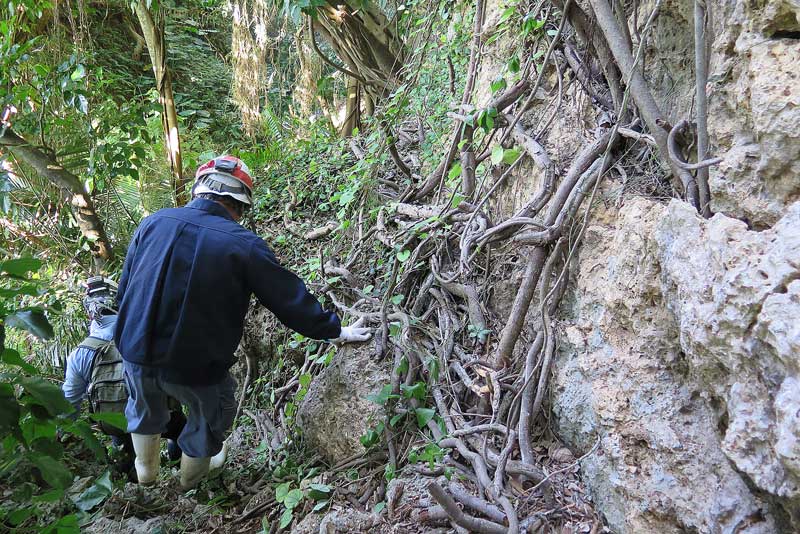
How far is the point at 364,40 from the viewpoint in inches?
213

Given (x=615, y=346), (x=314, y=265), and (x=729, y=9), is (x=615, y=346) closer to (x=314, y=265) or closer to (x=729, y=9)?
(x=729, y=9)

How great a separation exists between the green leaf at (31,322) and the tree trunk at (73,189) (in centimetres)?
345

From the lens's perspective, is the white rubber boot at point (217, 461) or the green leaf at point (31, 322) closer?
the green leaf at point (31, 322)

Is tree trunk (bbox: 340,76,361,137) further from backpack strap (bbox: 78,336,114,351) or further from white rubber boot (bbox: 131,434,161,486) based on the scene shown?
white rubber boot (bbox: 131,434,161,486)

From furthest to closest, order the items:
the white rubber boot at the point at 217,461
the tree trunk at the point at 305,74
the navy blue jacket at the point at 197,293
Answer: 1. the tree trunk at the point at 305,74
2. the white rubber boot at the point at 217,461
3. the navy blue jacket at the point at 197,293

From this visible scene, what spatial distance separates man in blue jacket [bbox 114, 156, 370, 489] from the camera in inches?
111

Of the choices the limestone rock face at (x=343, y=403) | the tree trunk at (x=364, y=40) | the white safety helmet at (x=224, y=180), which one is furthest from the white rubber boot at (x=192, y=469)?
the tree trunk at (x=364, y=40)

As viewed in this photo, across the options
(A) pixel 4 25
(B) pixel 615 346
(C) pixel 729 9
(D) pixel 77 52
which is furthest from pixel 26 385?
(D) pixel 77 52

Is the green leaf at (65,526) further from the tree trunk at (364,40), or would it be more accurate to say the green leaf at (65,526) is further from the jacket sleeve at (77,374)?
the tree trunk at (364,40)

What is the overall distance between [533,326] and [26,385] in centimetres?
193

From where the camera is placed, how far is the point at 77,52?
4.53m

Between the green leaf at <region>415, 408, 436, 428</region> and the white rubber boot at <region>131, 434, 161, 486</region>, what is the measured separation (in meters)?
1.62

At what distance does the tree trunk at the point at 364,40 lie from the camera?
5125 mm

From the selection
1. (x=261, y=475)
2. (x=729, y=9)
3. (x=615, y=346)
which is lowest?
(x=261, y=475)
